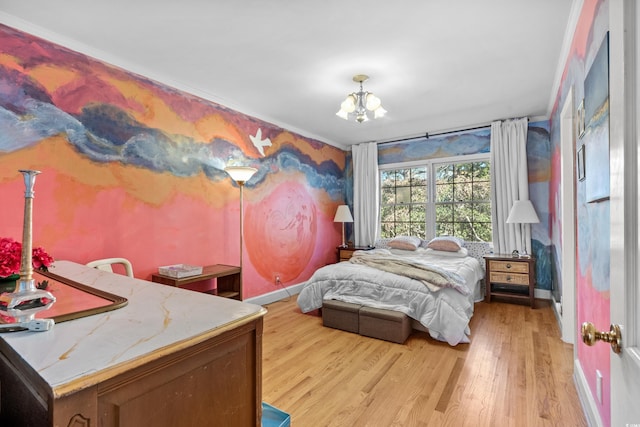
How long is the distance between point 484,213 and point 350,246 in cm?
216

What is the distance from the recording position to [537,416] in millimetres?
1829

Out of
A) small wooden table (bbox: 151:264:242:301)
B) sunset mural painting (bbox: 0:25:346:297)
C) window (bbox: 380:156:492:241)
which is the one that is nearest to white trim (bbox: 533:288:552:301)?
window (bbox: 380:156:492:241)

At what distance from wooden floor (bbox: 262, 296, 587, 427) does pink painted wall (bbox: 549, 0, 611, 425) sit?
1.16 feet

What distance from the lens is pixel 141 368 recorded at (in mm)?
687

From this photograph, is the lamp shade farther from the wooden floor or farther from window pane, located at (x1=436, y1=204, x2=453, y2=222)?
the wooden floor

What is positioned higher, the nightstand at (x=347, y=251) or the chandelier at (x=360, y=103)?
the chandelier at (x=360, y=103)

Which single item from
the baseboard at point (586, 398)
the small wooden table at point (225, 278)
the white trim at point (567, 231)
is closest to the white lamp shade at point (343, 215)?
the small wooden table at point (225, 278)

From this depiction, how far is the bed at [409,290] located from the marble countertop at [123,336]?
2.25m

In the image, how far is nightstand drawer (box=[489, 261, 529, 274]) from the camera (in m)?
3.88

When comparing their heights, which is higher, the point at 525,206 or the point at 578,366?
the point at 525,206

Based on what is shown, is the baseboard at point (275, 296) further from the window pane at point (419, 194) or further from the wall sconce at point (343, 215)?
the window pane at point (419, 194)

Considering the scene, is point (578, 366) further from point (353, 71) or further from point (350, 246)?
point (350, 246)

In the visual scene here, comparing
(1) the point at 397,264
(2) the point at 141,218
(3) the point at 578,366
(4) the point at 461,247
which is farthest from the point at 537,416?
(2) the point at 141,218

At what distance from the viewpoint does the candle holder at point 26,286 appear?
0.87m
